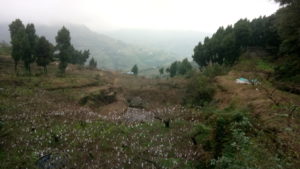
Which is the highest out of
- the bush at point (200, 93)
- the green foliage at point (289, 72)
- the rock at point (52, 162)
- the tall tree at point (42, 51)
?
the tall tree at point (42, 51)

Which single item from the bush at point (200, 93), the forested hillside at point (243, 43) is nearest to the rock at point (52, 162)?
the bush at point (200, 93)

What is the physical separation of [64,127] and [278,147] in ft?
44.0

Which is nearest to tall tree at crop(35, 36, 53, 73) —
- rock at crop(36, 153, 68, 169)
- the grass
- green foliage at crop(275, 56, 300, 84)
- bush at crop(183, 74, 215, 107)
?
the grass

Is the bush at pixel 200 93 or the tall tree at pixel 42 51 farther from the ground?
the tall tree at pixel 42 51

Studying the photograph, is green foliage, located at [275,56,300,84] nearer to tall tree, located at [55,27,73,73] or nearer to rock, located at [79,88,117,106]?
rock, located at [79,88,117,106]

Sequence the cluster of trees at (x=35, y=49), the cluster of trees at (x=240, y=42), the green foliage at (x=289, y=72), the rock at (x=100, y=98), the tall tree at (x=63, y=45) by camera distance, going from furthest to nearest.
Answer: the cluster of trees at (x=240, y=42) < the tall tree at (x=63, y=45) < the cluster of trees at (x=35, y=49) < the rock at (x=100, y=98) < the green foliage at (x=289, y=72)

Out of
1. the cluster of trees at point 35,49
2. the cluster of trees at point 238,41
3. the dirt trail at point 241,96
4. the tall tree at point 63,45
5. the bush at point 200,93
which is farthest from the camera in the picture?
the cluster of trees at point 238,41

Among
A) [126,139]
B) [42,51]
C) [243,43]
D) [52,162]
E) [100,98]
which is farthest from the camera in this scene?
[243,43]

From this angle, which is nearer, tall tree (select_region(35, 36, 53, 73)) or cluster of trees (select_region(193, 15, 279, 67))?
tall tree (select_region(35, 36, 53, 73))

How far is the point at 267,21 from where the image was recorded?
44.2 meters

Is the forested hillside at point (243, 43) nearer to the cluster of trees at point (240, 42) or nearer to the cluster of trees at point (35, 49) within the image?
the cluster of trees at point (240, 42)

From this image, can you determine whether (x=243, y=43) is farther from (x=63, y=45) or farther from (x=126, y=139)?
(x=126, y=139)

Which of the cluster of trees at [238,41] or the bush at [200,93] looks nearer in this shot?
the bush at [200,93]

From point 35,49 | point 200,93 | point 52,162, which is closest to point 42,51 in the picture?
point 35,49
